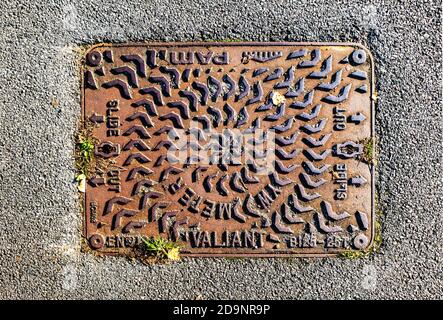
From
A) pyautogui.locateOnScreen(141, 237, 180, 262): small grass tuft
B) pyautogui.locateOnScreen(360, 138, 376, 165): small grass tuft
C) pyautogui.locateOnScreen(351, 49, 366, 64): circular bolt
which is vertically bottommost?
pyautogui.locateOnScreen(141, 237, 180, 262): small grass tuft

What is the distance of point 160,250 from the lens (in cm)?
273

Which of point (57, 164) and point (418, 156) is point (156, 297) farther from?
point (418, 156)

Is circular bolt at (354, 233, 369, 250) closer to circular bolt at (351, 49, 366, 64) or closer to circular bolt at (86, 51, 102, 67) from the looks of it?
circular bolt at (351, 49, 366, 64)

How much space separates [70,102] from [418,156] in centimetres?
218

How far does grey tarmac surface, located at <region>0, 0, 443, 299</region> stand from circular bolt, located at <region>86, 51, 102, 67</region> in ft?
0.29

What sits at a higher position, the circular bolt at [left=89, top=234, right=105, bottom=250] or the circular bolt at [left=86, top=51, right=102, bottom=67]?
the circular bolt at [left=86, top=51, right=102, bottom=67]

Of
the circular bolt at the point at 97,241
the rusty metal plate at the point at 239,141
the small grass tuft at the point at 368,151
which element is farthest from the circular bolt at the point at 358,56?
the circular bolt at the point at 97,241

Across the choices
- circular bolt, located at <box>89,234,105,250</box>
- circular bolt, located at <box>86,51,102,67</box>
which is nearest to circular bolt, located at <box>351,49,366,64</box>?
circular bolt, located at <box>86,51,102,67</box>

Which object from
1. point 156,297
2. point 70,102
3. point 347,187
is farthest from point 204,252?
point 70,102

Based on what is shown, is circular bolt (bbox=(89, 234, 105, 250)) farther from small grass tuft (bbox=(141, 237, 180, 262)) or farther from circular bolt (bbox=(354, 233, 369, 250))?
circular bolt (bbox=(354, 233, 369, 250))

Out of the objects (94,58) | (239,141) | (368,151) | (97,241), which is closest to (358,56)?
(368,151)

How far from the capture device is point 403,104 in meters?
2.70

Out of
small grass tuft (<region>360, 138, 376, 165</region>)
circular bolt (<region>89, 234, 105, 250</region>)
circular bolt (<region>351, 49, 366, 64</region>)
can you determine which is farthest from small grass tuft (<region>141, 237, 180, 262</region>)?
circular bolt (<region>351, 49, 366, 64</region>)

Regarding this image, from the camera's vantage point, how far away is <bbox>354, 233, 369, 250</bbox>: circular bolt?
2707mm
